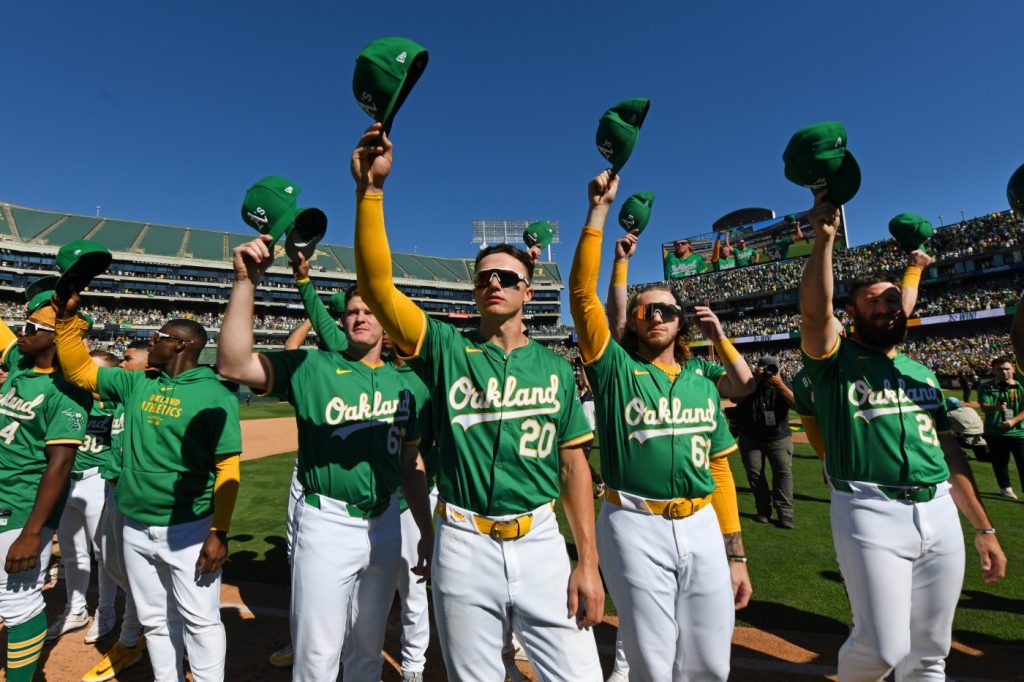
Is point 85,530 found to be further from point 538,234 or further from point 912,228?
point 912,228

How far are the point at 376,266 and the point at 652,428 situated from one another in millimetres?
1590

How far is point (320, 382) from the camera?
2.89m

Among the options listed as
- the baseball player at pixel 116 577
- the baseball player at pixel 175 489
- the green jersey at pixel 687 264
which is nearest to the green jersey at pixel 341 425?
the baseball player at pixel 175 489

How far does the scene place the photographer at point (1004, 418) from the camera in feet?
25.9

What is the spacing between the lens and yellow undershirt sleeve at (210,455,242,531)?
3131mm

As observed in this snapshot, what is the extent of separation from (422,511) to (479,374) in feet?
3.76

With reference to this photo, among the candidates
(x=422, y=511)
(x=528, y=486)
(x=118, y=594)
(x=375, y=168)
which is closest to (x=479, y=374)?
(x=528, y=486)

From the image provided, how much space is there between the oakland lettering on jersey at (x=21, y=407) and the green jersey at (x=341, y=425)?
80.1 inches

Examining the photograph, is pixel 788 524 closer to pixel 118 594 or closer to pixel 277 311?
pixel 118 594

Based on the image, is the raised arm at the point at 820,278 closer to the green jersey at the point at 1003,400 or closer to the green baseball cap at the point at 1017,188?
the green baseball cap at the point at 1017,188

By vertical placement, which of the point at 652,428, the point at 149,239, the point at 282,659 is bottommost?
the point at 282,659

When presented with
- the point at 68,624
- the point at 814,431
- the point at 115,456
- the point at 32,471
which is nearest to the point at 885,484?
the point at 814,431

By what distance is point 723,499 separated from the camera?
287 cm

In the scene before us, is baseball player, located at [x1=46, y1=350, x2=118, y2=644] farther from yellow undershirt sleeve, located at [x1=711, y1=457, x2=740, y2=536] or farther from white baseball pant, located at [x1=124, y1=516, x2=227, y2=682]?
yellow undershirt sleeve, located at [x1=711, y1=457, x2=740, y2=536]
